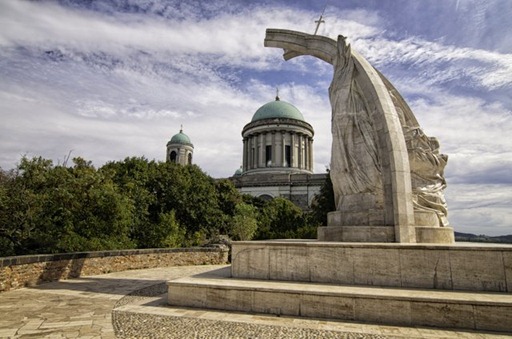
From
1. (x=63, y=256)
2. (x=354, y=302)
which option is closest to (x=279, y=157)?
(x=63, y=256)

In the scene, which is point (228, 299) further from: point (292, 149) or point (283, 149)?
point (292, 149)

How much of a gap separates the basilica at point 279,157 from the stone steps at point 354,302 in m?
50.0

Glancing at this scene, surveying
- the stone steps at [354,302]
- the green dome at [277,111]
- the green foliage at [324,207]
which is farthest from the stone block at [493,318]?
the green dome at [277,111]

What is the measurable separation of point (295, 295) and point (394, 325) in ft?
6.23

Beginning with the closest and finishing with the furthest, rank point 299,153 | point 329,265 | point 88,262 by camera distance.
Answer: point 329,265 < point 88,262 < point 299,153

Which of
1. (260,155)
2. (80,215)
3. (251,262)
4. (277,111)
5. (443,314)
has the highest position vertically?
(277,111)

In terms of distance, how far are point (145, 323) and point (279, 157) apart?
57.2 metres

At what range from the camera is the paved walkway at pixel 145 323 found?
5.69 meters

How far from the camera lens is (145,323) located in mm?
6465

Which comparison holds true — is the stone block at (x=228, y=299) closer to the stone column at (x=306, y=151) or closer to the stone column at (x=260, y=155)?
the stone column at (x=260, y=155)

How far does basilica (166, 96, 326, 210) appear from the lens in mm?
58125

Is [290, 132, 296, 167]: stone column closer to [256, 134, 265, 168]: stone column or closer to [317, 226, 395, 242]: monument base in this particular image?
[256, 134, 265, 168]: stone column

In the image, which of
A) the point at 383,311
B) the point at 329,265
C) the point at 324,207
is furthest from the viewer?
the point at 324,207

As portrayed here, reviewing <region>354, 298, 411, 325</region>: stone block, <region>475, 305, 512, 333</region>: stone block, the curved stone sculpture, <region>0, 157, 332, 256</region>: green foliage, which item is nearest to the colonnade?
<region>0, 157, 332, 256</region>: green foliage
